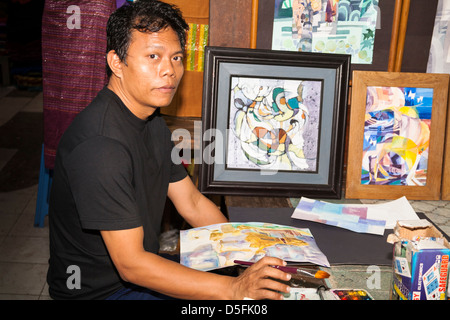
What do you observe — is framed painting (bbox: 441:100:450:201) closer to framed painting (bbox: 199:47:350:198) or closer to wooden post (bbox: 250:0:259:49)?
framed painting (bbox: 199:47:350:198)

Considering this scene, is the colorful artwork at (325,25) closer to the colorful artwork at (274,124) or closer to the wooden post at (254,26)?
the wooden post at (254,26)

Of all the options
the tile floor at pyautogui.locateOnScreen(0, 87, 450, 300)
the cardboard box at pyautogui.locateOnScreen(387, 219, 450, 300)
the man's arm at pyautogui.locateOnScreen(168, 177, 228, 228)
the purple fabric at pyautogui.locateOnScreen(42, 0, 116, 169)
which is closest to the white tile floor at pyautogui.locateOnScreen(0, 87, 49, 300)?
the tile floor at pyautogui.locateOnScreen(0, 87, 450, 300)

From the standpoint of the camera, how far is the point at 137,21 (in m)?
1.47

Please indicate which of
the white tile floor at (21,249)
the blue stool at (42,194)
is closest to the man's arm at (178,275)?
the white tile floor at (21,249)

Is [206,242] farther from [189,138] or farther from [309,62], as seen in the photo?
[189,138]

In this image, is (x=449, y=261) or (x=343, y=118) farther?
(x=343, y=118)

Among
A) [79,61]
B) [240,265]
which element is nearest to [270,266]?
[240,265]

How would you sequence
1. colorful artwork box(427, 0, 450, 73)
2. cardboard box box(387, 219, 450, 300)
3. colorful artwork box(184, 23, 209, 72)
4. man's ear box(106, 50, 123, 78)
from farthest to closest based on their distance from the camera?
colorful artwork box(184, 23, 209, 72) → colorful artwork box(427, 0, 450, 73) → man's ear box(106, 50, 123, 78) → cardboard box box(387, 219, 450, 300)

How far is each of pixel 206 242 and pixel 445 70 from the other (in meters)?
1.29

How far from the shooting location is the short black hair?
146 centimetres

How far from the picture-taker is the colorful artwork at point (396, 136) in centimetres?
195

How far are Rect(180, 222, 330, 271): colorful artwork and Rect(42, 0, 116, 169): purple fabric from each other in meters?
1.47

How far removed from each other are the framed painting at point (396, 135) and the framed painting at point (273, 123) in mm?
73

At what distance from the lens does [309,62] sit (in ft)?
6.26
